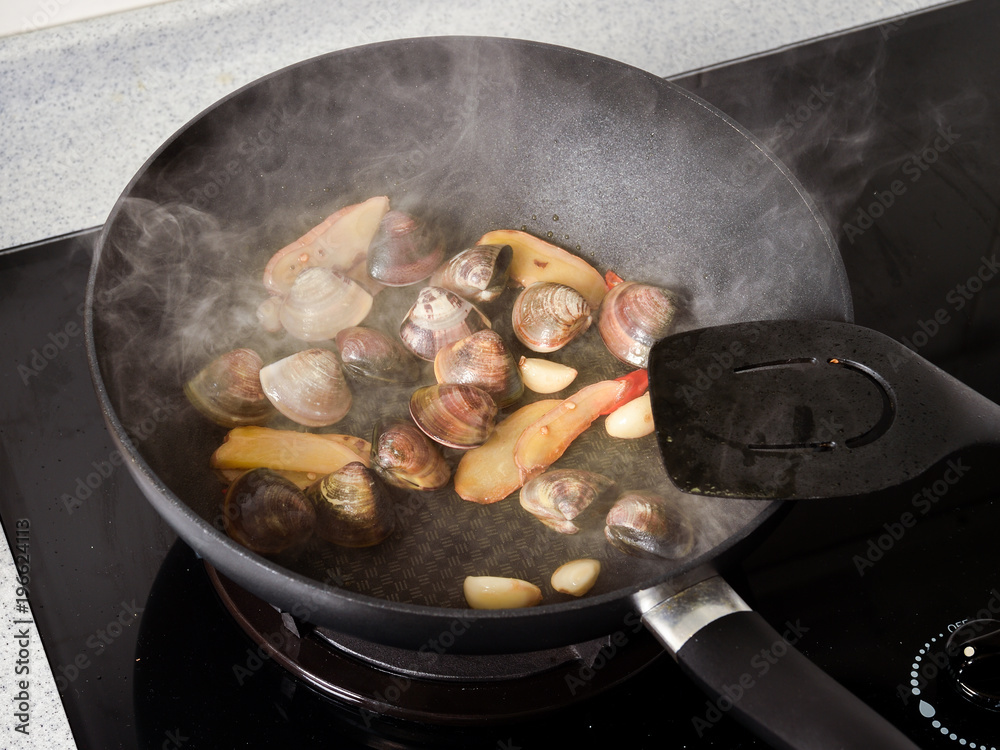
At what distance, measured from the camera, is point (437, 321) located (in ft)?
3.59

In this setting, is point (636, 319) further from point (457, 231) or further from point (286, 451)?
point (286, 451)

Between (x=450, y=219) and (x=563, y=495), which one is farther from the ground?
(x=450, y=219)

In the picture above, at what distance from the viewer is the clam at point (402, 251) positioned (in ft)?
3.83

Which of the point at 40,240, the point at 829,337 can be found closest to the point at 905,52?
the point at 829,337

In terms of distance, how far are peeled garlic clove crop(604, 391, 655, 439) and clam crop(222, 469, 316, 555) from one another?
39cm

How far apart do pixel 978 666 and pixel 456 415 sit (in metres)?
0.62

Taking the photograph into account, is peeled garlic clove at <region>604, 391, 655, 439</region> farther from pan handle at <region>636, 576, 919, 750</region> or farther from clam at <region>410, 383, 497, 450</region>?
pan handle at <region>636, 576, 919, 750</region>

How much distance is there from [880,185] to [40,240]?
1.27 m

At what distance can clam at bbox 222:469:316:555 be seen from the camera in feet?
2.96

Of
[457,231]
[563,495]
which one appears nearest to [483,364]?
[563,495]

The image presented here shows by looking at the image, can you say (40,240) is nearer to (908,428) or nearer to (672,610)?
(672,610)

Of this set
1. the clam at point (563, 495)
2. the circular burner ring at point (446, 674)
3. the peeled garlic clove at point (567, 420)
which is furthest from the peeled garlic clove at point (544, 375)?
the circular burner ring at point (446, 674)

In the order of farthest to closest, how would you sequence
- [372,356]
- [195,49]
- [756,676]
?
[195,49] < [372,356] < [756,676]

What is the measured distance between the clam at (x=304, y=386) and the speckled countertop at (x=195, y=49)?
1.52ft
